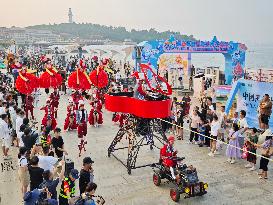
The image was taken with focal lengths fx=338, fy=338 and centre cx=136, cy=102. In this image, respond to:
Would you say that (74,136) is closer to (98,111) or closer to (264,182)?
(98,111)

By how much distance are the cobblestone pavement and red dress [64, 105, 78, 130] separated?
7.15 feet

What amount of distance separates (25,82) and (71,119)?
2.56m

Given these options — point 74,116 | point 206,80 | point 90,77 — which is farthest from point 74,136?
point 206,80

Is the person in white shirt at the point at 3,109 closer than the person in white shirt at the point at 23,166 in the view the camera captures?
No

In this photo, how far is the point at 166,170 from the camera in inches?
347

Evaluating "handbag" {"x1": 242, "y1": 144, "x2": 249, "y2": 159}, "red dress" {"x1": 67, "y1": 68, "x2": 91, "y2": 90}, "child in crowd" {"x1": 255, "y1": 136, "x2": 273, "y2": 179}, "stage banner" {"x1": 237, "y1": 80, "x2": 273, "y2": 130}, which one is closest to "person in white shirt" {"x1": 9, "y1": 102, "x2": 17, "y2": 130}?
"red dress" {"x1": 67, "y1": 68, "x2": 91, "y2": 90}

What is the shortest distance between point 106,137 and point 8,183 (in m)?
5.08

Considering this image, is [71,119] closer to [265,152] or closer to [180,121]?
[180,121]

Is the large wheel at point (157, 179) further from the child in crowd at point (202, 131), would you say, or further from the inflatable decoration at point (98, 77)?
the inflatable decoration at point (98, 77)

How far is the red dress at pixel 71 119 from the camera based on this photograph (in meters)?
14.4

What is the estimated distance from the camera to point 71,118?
566 inches

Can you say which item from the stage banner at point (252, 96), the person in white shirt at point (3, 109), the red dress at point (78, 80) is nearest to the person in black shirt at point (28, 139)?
the person in white shirt at point (3, 109)

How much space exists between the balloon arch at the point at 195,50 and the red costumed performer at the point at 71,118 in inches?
450

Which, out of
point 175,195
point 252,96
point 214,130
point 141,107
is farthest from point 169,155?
point 252,96
